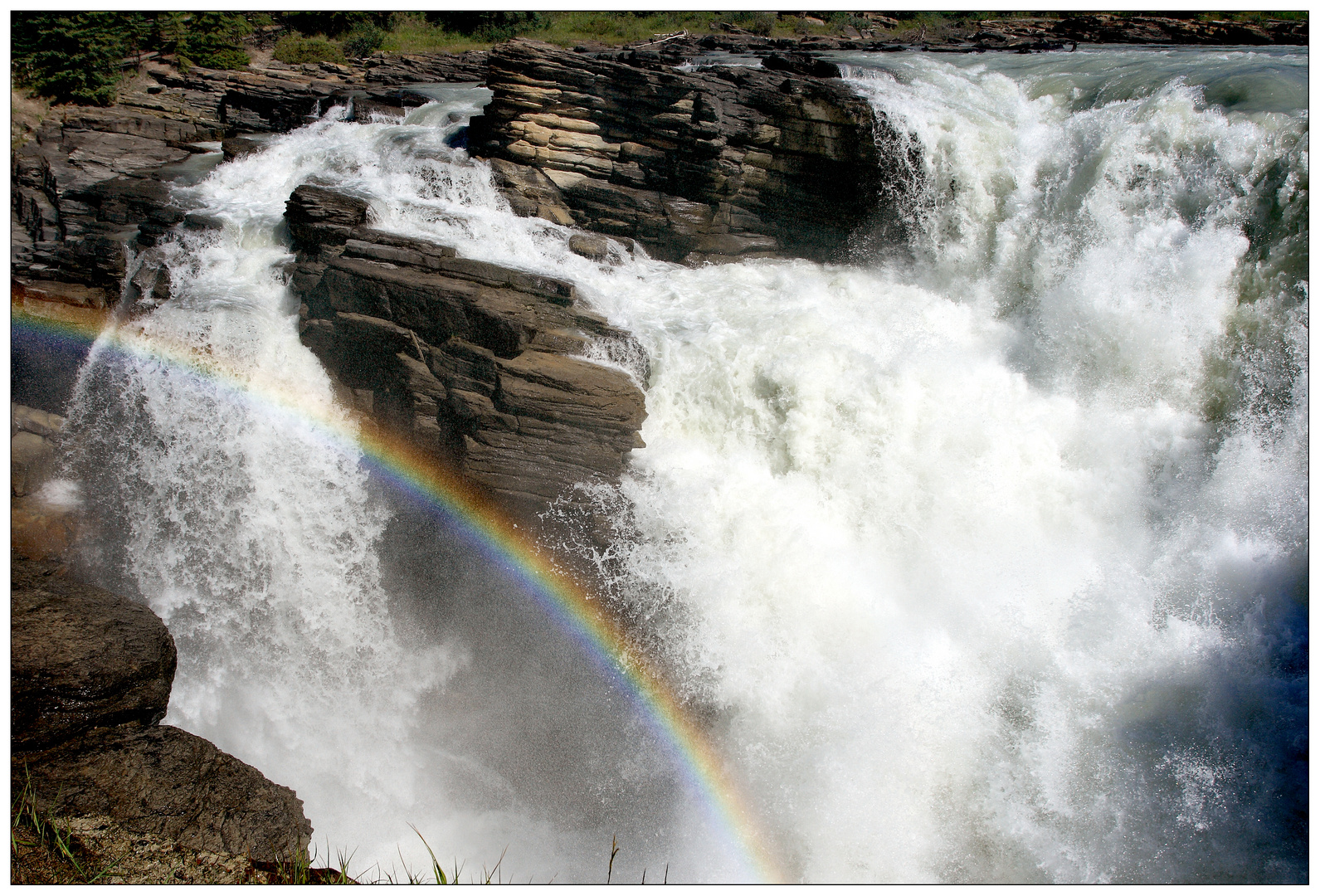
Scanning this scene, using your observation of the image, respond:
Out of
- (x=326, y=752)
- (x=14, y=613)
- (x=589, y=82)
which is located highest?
(x=589, y=82)

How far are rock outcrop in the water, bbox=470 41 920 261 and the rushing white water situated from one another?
2.63 metres

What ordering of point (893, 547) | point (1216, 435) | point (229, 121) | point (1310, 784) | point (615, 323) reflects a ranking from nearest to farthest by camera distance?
point (1310, 784), point (1216, 435), point (893, 547), point (615, 323), point (229, 121)

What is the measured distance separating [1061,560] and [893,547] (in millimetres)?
1713

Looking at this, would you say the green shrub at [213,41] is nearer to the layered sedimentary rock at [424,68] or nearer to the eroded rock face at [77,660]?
the layered sedimentary rock at [424,68]

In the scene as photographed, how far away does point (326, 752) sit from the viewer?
746cm

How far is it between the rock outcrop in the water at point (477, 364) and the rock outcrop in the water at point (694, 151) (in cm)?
372

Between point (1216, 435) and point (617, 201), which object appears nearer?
point (1216, 435)

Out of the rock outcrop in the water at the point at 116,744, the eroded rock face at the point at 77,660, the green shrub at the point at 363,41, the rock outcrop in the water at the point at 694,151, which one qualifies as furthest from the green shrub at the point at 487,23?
the rock outcrop in the water at the point at 116,744

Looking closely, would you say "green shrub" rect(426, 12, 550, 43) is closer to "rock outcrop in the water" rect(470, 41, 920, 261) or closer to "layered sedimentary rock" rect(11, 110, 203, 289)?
"layered sedimentary rock" rect(11, 110, 203, 289)

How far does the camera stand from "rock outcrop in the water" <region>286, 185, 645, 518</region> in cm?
832

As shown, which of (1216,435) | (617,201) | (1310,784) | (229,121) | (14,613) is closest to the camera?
(1310,784)

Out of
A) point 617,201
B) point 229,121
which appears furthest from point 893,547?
point 229,121

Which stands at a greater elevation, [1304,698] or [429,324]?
[429,324]

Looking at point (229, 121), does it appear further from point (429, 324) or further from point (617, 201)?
point (429, 324)
